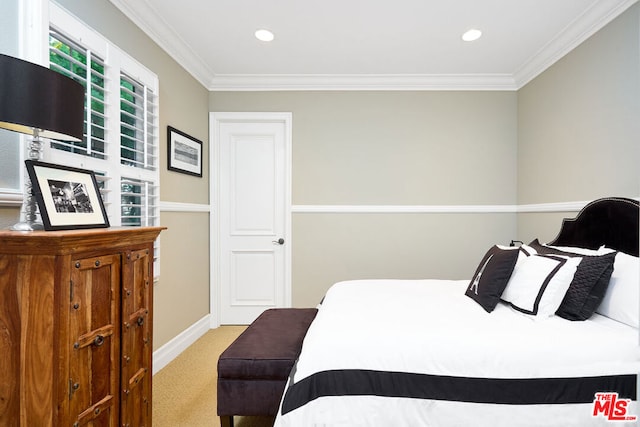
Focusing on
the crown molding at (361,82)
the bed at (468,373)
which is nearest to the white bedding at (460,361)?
the bed at (468,373)

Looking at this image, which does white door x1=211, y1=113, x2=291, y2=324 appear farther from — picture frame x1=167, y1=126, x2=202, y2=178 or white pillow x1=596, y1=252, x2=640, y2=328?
white pillow x1=596, y1=252, x2=640, y2=328

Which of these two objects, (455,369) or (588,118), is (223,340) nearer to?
(455,369)

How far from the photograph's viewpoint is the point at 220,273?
3.97 meters

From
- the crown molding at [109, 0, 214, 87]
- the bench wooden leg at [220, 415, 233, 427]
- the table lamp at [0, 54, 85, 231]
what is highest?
the crown molding at [109, 0, 214, 87]

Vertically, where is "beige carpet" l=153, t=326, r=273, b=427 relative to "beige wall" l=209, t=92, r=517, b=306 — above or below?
below

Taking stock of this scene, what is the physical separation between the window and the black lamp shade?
1.78 feet

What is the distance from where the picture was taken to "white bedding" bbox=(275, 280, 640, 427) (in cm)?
149

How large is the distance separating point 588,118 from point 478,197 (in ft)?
4.37

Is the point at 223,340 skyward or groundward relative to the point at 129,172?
groundward

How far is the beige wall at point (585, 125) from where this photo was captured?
235cm

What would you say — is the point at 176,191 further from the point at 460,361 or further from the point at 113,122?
the point at 460,361

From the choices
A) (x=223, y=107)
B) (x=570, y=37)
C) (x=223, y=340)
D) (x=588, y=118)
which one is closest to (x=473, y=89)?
(x=570, y=37)

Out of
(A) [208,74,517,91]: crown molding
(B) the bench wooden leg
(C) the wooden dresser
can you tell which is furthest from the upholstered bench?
(A) [208,74,517,91]: crown molding

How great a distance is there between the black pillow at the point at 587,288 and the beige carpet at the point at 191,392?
1.79 m
